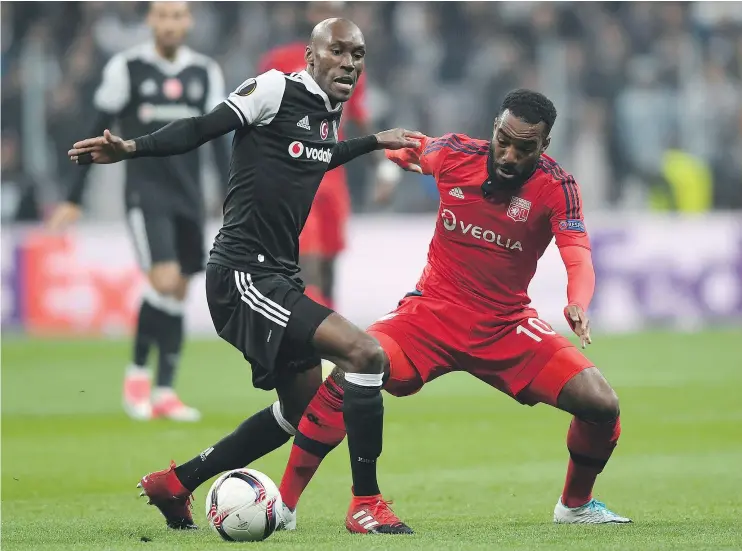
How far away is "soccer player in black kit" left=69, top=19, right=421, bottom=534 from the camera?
5.43m

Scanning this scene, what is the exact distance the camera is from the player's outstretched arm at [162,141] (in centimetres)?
527

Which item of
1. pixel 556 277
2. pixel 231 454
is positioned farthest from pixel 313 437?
pixel 556 277

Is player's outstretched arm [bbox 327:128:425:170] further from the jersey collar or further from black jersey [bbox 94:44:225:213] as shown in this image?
black jersey [bbox 94:44:225:213]

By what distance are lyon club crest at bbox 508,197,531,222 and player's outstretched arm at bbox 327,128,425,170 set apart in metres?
0.58

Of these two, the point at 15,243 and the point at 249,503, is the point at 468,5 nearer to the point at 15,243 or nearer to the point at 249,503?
the point at 15,243

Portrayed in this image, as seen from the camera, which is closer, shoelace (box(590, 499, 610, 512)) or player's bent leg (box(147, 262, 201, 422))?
shoelace (box(590, 499, 610, 512))

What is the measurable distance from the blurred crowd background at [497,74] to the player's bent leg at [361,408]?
11577 mm

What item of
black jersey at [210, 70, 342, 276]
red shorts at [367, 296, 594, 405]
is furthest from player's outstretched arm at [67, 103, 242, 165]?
red shorts at [367, 296, 594, 405]

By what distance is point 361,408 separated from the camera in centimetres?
546

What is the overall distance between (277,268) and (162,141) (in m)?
0.74

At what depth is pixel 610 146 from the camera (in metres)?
17.7

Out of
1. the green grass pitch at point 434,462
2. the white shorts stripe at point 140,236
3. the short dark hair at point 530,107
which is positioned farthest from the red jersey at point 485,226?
the white shorts stripe at point 140,236

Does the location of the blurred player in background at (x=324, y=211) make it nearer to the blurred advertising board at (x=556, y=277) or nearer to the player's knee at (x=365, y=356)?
the blurred advertising board at (x=556, y=277)

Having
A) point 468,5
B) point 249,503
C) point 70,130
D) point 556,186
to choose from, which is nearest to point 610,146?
point 468,5
